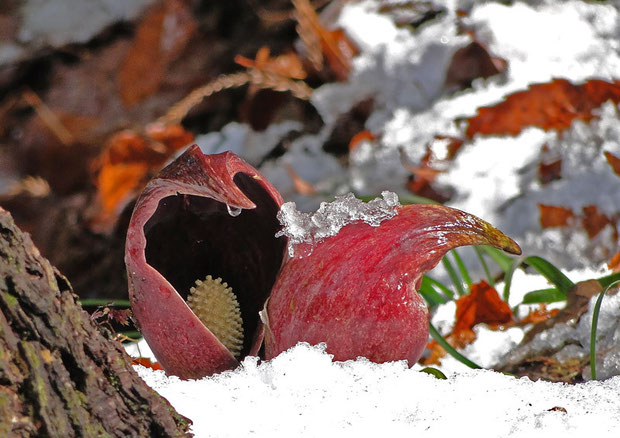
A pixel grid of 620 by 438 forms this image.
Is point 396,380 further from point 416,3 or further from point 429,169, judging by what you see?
point 416,3

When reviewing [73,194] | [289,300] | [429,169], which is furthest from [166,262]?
[73,194]

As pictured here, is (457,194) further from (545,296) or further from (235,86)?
(235,86)

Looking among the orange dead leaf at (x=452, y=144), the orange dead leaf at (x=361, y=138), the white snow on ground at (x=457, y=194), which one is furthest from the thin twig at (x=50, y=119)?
the orange dead leaf at (x=452, y=144)

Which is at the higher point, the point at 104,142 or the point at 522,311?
the point at 104,142

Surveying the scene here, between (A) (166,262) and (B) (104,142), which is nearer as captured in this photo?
(A) (166,262)

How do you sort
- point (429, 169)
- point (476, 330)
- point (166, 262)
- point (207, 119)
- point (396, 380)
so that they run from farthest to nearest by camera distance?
point (207, 119)
point (429, 169)
point (476, 330)
point (166, 262)
point (396, 380)

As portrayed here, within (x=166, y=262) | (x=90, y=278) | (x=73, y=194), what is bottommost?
(x=90, y=278)
